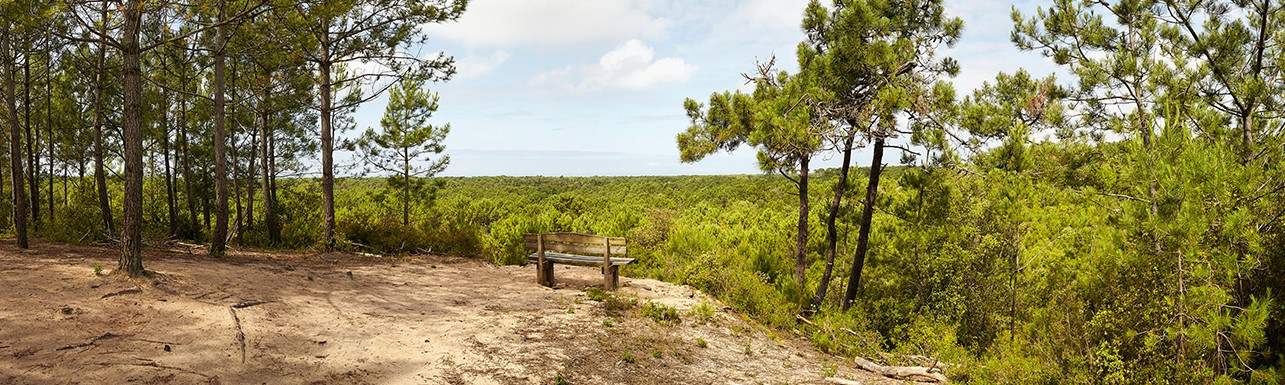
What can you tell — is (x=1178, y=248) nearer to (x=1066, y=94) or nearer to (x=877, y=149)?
(x=877, y=149)

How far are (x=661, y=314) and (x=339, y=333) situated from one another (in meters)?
4.06

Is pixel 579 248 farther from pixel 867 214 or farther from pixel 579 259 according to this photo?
pixel 867 214

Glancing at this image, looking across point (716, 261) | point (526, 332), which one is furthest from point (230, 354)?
point (716, 261)

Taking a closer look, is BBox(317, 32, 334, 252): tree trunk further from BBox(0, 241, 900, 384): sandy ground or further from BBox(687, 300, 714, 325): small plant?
BBox(687, 300, 714, 325): small plant

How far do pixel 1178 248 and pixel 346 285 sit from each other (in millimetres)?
9416

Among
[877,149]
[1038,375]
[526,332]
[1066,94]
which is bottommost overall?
[1038,375]

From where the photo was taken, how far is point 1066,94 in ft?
35.3

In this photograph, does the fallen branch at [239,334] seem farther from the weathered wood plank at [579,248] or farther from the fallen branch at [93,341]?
the weathered wood plank at [579,248]

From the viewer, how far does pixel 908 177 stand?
1102 cm

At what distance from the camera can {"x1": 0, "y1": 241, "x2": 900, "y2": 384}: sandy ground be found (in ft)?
16.0

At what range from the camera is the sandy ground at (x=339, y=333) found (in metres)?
4.87

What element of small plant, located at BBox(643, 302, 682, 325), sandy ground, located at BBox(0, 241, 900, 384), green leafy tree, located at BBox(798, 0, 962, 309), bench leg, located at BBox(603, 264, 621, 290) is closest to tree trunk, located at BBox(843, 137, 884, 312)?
green leafy tree, located at BBox(798, 0, 962, 309)

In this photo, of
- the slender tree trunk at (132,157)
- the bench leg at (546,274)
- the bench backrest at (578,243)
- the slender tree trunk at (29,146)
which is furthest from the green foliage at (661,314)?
the slender tree trunk at (29,146)

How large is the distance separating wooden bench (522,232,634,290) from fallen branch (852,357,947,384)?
12.6 feet
